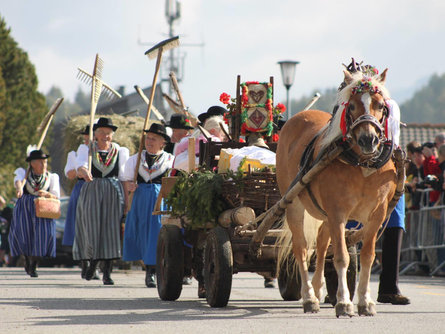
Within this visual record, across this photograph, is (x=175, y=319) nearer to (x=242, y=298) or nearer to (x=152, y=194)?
(x=242, y=298)

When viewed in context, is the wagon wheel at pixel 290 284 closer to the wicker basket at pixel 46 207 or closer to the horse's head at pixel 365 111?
the horse's head at pixel 365 111

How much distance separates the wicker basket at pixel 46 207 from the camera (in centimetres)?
1698

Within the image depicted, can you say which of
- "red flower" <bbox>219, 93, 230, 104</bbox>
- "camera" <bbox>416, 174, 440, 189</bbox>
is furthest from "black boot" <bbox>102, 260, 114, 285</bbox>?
"camera" <bbox>416, 174, 440, 189</bbox>

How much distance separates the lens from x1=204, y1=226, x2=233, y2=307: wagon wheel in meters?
9.49

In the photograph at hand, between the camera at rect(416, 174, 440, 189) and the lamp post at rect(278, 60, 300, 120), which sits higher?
the lamp post at rect(278, 60, 300, 120)

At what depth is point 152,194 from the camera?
46.7 feet

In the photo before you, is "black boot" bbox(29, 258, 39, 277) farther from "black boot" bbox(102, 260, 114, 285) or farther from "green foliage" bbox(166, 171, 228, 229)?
"green foliage" bbox(166, 171, 228, 229)

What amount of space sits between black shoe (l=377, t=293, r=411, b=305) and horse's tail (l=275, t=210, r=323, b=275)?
0.90 metres

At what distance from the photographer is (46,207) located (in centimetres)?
1705

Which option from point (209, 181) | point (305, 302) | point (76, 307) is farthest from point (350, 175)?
point (76, 307)

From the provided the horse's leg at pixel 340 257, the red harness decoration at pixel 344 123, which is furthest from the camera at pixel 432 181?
the red harness decoration at pixel 344 123

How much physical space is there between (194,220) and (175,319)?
172cm

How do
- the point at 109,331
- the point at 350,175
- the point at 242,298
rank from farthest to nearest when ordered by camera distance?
1. the point at 242,298
2. the point at 350,175
3. the point at 109,331

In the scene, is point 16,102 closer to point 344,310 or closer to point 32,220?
point 32,220
